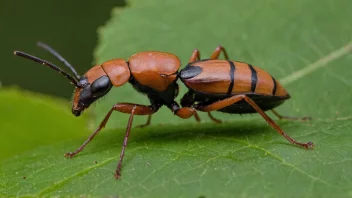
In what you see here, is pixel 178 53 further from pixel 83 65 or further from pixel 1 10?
pixel 1 10

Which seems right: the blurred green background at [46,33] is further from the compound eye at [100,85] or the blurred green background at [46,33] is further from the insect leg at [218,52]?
the compound eye at [100,85]

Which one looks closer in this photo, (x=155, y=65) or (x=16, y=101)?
(x=155, y=65)

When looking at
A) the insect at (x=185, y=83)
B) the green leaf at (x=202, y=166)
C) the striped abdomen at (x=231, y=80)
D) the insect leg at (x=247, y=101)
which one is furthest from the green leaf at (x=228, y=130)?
the striped abdomen at (x=231, y=80)

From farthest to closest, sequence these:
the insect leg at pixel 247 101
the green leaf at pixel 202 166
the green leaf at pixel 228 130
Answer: the insect leg at pixel 247 101, the green leaf at pixel 228 130, the green leaf at pixel 202 166

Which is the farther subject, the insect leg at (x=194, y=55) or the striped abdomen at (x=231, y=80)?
the insect leg at (x=194, y=55)

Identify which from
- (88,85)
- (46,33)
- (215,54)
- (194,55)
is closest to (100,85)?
(88,85)

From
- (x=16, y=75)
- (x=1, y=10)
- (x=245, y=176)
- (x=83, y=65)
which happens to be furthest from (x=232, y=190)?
(x=1, y=10)

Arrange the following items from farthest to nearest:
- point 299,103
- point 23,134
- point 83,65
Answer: point 83,65, point 23,134, point 299,103

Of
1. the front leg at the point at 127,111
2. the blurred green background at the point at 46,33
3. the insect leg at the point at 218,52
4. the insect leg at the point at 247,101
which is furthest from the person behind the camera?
the blurred green background at the point at 46,33

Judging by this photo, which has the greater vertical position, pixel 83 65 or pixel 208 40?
pixel 208 40
